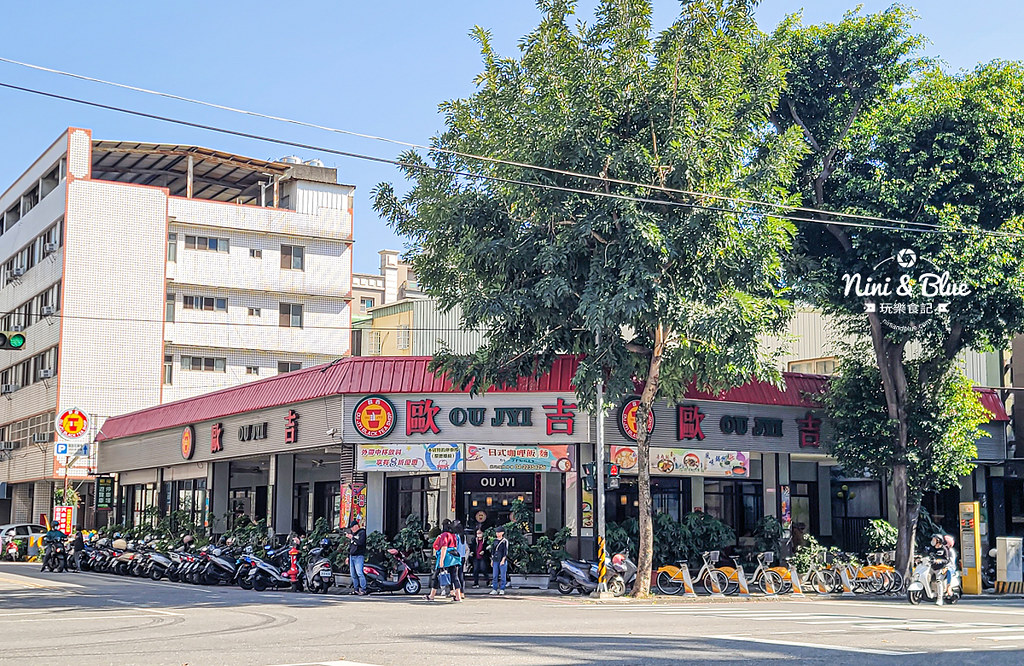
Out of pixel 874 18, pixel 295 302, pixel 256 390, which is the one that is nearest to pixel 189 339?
pixel 295 302

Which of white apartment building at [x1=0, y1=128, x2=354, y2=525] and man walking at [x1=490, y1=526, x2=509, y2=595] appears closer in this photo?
man walking at [x1=490, y1=526, x2=509, y2=595]

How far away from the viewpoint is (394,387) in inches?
1230

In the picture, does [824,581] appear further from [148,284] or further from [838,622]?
[148,284]

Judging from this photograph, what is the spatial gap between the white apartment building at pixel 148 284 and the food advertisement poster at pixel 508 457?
1146 inches

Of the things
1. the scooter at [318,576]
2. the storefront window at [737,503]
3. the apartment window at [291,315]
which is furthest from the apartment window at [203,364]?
the storefront window at [737,503]

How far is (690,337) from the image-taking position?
2609 cm

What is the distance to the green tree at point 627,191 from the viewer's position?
2466 centimetres

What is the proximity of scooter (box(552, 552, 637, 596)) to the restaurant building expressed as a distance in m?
2.19

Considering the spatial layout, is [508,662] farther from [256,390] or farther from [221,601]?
[256,390]

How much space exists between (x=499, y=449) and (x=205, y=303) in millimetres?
31810

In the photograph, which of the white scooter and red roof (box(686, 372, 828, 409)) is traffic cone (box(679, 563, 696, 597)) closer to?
the white scooter

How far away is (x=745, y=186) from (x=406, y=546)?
1273 centimetres

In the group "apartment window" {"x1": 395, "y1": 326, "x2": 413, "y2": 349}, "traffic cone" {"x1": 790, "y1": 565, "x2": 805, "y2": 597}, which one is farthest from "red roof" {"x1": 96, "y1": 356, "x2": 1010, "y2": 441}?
"apartment window" {"x1": 395, "y1": 326, "x2": 413, "y2": 349}

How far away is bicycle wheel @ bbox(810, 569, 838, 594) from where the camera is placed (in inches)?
1140
